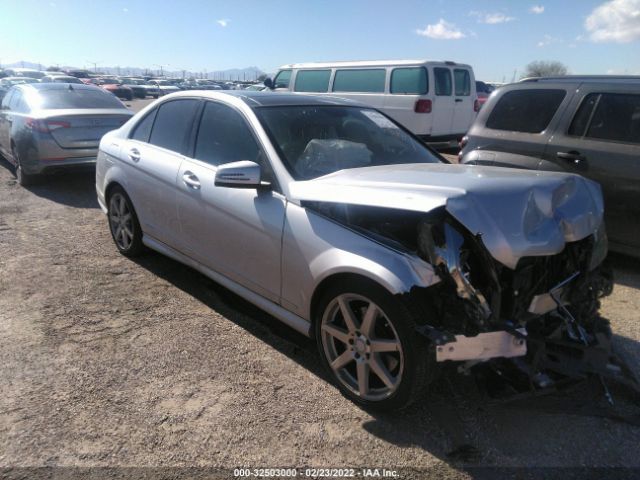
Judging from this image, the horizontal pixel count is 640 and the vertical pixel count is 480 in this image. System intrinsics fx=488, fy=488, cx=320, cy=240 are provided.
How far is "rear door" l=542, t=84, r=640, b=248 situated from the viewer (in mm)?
4319

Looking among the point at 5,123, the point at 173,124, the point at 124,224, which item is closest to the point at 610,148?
the point at 173,124

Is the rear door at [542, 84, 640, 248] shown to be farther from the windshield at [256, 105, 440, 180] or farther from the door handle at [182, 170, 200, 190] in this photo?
the door handle at [182, 170, 200, 190]

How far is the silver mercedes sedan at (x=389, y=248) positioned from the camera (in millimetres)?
2312

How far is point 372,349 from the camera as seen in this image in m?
2.59

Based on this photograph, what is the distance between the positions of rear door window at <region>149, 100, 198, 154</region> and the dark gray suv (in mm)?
3068

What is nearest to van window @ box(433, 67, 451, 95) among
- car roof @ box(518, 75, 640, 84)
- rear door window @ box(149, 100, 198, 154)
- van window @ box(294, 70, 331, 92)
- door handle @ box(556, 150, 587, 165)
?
van window @ box(294, 70, 331, 92)

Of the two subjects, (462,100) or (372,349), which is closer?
(372,349)

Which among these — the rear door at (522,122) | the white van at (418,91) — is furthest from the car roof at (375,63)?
the rear door at (522,122)

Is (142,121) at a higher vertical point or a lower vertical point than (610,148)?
higher

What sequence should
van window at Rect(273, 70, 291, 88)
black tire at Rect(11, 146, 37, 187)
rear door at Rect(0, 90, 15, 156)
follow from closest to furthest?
black tire at Rect(11, 146, 37, 187), rear door at Rect(0, 90, 15, 156), van window at Rect(273, 70, 291, 88)

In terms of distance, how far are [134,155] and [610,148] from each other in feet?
14.2

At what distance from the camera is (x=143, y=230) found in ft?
14.6

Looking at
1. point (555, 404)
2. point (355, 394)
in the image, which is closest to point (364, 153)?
point (355, 394)

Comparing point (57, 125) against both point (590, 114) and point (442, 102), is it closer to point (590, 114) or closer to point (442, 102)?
point (590, 114)
